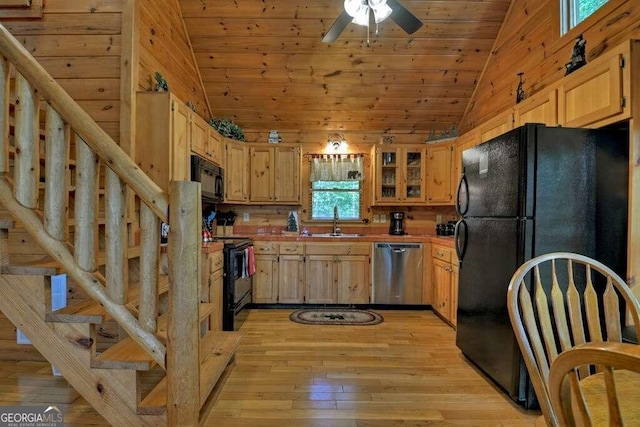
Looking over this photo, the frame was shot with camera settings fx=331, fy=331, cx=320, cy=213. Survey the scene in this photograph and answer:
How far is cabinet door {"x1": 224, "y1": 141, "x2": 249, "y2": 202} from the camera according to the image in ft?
13.9

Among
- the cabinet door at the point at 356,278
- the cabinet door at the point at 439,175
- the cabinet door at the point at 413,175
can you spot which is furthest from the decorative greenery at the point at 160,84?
the cabinet door at the point at 439,175

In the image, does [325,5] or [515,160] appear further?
[325,5]

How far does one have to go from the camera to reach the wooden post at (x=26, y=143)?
1652mm

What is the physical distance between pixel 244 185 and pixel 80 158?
284cm

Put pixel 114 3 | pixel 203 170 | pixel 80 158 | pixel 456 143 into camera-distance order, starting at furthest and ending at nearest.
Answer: pixel 456 143 < pixel 203 170 < pixel 114 3 < pixel 80 158

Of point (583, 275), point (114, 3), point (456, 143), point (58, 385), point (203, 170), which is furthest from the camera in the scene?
point (456, 143)

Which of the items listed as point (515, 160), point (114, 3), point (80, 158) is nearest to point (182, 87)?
point (114, 3)

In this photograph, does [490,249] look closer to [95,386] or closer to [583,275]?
[583,275]

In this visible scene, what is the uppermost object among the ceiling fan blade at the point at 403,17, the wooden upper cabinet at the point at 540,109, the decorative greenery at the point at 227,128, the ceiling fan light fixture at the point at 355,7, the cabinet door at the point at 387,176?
the ceiling fan light fixture at the point at 355,7

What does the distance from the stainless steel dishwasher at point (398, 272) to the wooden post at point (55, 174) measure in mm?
3200

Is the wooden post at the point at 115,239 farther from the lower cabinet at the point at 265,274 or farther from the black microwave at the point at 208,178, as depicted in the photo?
the lower cabinet at the point at 265,274

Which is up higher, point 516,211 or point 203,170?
point 203,170

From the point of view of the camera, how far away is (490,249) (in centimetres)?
231

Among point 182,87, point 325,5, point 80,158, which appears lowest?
point 80,158
